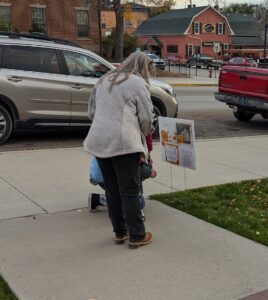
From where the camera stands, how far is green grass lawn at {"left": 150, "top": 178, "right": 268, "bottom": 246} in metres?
5.15

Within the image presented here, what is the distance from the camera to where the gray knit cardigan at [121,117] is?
4230 millimetres

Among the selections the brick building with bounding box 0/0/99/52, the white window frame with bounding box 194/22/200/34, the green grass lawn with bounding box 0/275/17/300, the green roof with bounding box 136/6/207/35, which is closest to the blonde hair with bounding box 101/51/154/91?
the green grass lawn with bounding box 0/275/17/300

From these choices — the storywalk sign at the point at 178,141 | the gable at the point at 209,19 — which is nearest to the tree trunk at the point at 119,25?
the storywalk sign at the point at 178,141

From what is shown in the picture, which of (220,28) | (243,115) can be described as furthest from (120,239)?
(220,28)

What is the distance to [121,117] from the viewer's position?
13.9ft

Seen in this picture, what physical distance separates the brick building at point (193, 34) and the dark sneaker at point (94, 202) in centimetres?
7409

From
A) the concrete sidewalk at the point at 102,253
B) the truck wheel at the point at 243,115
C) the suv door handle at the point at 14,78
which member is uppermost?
the suv door handle at the point at 14,78

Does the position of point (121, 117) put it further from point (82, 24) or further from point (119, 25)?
point (82, 24)

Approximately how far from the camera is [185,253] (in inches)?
176

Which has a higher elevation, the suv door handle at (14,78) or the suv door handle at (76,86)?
the suv door handle at (14,78)

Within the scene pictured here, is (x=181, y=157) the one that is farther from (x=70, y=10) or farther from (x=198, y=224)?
(x=70, y=10)

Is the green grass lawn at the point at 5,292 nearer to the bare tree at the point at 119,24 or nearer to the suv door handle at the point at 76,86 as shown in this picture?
the suv door handle at the point at 76,86

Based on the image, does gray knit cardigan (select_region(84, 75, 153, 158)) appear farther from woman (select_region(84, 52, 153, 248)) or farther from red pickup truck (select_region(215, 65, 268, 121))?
red pickup truck (select_region(215, 65, 268, 121))

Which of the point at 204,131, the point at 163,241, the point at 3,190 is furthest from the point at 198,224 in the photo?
the point at 204,131
